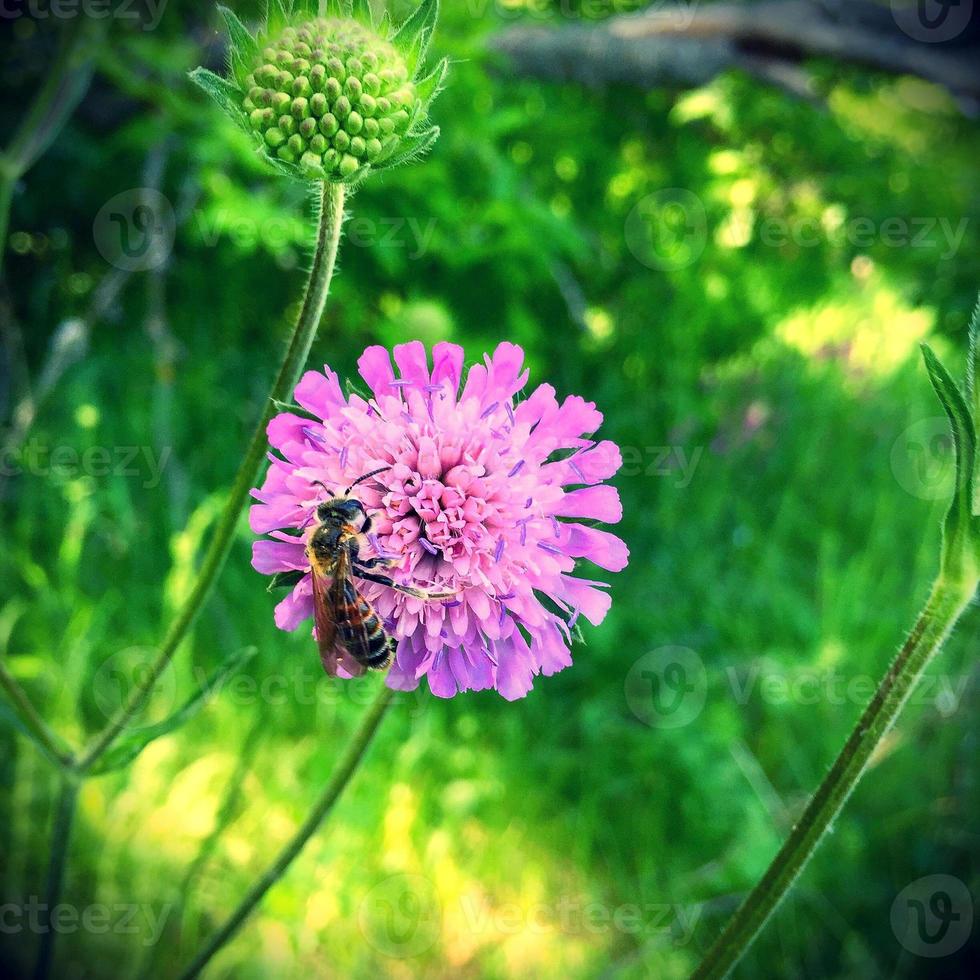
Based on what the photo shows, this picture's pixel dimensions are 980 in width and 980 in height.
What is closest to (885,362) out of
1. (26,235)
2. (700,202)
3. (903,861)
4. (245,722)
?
(700,202)

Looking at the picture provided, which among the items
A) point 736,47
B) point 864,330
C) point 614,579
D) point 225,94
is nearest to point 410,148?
point 225,94

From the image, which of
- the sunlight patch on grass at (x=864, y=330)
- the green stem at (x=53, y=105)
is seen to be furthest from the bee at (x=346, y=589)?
the sunlight patch on grass at (x=864, y=330)

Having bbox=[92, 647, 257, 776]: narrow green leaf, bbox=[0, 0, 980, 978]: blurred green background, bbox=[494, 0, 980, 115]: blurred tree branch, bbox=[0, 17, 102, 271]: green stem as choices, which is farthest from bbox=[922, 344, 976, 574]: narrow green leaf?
bbox=[494, 0, 980, 115]: blurred tree branch

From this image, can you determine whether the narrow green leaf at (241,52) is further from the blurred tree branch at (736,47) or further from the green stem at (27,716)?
the blurred tree branch at (736,47)

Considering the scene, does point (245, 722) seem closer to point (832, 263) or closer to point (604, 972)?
point (604, 972)

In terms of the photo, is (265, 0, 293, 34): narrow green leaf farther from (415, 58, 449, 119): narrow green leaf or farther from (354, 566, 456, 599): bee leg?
(354, 566, 456, 599): bee leg

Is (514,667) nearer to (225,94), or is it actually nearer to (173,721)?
(173,721)

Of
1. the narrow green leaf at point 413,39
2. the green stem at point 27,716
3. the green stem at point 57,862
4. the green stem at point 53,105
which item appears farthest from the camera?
the green stem at point 53,105
